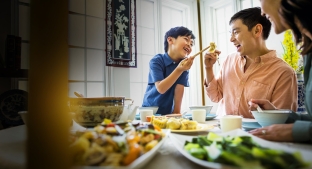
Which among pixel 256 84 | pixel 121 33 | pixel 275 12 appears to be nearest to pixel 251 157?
pixel 275 12

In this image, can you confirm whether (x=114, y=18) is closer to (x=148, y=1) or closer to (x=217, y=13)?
(x=148, y=1)

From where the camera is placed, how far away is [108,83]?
1.44 m

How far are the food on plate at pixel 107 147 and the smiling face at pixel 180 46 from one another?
1065mm

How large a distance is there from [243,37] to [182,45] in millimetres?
397

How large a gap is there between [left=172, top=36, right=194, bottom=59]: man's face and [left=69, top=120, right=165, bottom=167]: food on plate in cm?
106

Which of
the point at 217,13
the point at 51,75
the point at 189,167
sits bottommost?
the point at 189,167

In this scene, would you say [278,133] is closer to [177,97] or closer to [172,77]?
[172,77]

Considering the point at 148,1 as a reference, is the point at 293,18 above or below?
below

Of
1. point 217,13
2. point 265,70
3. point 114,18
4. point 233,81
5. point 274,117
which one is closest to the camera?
point 274,117

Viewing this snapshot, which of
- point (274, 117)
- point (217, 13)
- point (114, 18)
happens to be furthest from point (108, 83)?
point (217, 13)

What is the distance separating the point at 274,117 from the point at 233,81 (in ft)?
2.08

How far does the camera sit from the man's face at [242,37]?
3.19 ft

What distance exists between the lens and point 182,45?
127 cm

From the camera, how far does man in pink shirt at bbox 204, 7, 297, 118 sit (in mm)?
903
